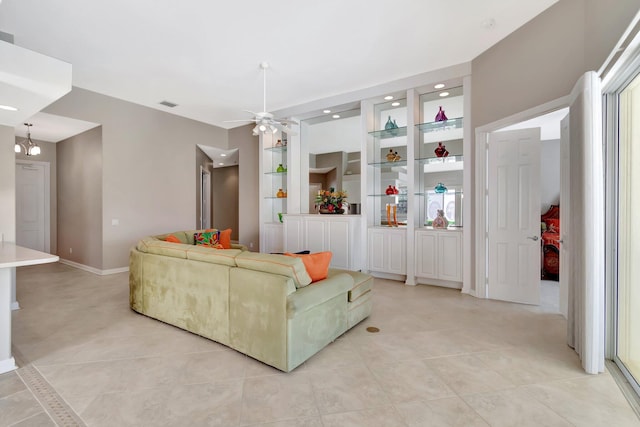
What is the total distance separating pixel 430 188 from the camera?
16.2ft

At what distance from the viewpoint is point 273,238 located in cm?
647

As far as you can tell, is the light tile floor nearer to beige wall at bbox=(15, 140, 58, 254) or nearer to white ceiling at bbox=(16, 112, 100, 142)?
white ceiling at bbox=(16, 112, 100, 142)

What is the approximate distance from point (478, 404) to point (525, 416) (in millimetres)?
247

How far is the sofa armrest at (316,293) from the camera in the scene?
2.22m

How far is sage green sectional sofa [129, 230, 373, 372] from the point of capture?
228 centimetres

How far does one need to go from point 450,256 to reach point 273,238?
11.6ft

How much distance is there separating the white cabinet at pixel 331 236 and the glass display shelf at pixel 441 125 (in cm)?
176

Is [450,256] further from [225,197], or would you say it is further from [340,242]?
[225,197]

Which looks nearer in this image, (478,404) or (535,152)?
(478,404)

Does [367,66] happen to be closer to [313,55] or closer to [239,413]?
[313,55]

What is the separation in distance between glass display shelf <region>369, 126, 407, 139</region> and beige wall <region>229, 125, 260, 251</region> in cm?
294

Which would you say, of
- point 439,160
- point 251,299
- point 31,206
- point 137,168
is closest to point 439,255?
point 439,160

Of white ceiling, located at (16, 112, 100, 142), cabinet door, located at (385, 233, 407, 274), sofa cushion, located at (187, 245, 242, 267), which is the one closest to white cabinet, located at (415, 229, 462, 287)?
cabinet door, located at (385, 233, 407, 274)

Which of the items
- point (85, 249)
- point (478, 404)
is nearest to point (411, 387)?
point (478, 404)
